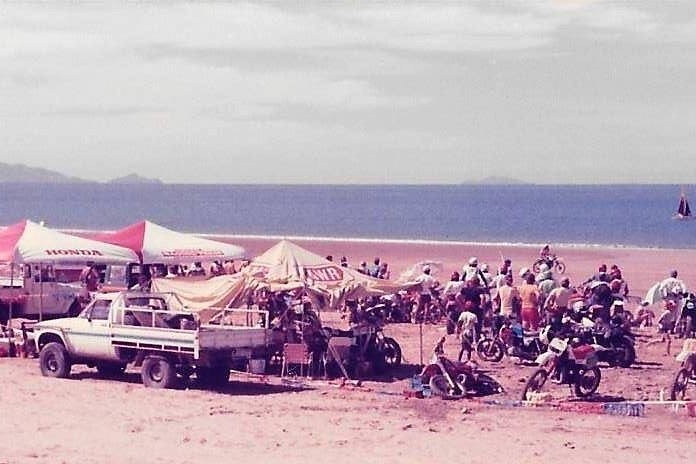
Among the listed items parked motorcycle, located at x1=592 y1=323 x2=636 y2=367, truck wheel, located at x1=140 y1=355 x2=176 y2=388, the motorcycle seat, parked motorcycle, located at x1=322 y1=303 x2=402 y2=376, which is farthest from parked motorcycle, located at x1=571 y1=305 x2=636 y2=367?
A: truck wheel, located at x1=140 y1=355 x2=176 y2=388

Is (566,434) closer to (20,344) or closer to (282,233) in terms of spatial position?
(20,344)

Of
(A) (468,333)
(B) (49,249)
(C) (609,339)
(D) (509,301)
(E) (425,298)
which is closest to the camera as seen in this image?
(C) (609,339)

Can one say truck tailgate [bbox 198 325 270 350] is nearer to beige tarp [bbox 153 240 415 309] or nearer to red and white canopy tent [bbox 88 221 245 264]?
beige tarp [bbox 153 240 415 309]

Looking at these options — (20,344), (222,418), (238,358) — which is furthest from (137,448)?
(20,344)

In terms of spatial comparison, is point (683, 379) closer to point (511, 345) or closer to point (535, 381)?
point (535, 381)

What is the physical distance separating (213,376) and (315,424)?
382cm

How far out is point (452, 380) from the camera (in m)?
17.0

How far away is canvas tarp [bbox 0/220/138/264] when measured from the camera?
2078cm

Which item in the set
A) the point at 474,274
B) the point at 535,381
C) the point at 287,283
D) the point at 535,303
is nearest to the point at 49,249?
the point at 287,283

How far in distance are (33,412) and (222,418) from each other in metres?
2.60

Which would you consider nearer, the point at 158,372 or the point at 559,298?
the point at 158,372

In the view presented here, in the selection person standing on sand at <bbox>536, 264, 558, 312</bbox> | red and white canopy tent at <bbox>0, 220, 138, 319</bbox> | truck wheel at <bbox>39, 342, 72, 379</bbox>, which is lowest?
truck wheel at <bbox>39, 342, 72, 379</bbox>

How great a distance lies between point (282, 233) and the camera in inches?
3287

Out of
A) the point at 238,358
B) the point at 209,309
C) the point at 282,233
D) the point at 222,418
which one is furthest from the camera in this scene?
the point at 282,233
